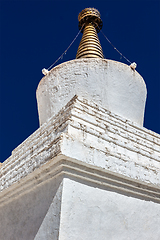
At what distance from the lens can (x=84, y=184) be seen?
3145 mm

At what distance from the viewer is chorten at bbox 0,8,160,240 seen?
2982mm

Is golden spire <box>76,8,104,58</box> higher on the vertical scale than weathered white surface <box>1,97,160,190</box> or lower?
higher

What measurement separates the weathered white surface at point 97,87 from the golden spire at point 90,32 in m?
1.44

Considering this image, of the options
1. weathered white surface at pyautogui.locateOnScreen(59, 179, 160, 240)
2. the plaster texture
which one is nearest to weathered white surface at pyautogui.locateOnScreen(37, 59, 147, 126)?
the plaster texture

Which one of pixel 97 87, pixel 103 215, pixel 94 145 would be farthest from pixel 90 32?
pixel 103 215

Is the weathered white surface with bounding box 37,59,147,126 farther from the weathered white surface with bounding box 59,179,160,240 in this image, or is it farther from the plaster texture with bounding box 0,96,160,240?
the weathered white surface with bounding box 59,179,160,240

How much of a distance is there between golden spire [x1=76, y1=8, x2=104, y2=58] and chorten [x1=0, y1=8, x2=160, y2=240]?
3599 millimetres

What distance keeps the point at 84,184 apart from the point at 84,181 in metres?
0.04

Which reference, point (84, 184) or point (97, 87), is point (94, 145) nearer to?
point (84, 184)

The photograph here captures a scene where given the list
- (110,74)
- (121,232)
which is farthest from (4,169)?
(110,74)

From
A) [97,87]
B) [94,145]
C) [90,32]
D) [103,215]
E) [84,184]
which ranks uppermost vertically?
[90,32]

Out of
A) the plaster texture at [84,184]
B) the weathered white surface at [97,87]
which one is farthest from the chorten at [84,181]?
the weathered white surface at [97,87]

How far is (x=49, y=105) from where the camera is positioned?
19.0ft

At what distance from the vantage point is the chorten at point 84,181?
298 centimetres
